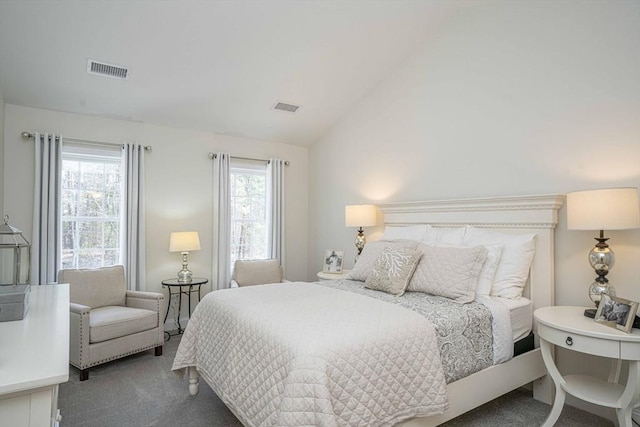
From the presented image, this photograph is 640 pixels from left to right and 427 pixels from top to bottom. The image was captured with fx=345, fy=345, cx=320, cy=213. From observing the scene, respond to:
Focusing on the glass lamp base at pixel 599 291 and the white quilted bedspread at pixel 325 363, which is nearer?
the white quilted bedspread at pixel 325 363

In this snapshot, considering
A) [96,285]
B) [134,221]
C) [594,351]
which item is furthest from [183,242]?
[594,351]

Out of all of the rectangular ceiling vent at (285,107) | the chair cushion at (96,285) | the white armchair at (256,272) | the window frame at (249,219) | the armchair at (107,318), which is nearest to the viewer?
the armchair at (107,318)

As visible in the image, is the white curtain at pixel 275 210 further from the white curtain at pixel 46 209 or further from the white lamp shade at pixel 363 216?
the white curtain at pixel 46 209

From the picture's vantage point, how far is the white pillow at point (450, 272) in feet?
7.77

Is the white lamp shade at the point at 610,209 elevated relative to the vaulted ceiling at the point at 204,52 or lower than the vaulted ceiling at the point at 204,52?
lower

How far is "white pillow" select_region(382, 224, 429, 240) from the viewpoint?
332 cm

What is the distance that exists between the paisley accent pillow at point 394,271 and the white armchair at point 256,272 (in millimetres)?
1916

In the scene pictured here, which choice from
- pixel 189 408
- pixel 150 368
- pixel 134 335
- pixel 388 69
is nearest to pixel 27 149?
pixel 134 335

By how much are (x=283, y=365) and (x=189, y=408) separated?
130cm

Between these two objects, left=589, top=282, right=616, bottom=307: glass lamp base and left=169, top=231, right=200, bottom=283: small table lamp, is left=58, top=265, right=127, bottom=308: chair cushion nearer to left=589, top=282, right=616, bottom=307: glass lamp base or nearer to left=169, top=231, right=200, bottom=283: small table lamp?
left=169, top=231, right=200, bottom=283: small table lamp

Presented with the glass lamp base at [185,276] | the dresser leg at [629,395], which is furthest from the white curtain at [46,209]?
the dresser leg at [629,395]

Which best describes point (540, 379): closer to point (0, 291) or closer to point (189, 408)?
point (189, 408)

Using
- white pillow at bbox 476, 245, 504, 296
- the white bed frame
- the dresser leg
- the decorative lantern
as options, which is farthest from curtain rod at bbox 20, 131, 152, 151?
the dresser leg

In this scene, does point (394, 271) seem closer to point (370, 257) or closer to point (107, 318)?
point (370, 257)
